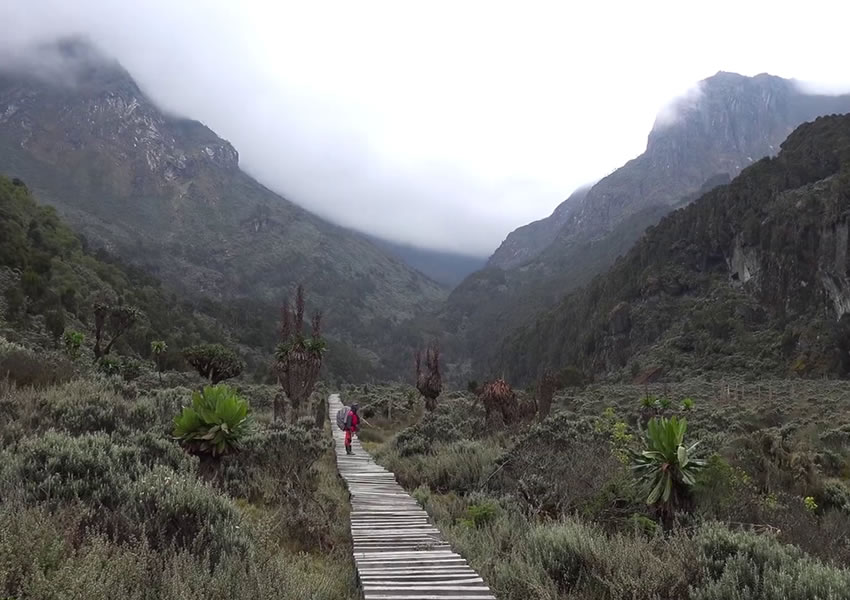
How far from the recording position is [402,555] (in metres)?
5.96

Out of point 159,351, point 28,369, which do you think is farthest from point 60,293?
point 28,369

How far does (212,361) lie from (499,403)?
1250 centimetres

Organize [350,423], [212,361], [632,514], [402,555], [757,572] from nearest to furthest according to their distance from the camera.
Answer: [757,572] → [402,555] → [632,514] → [350,423] → [212,361]

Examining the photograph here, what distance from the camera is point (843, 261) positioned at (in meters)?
56.8

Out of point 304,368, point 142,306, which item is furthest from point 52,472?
point 142,306

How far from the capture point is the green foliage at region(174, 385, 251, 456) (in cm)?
803

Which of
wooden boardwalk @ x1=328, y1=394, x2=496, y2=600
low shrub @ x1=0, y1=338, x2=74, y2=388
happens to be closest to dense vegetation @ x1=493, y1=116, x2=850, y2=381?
wooden boardwalk @ x1=328, y1=394, x2=496, y2=600

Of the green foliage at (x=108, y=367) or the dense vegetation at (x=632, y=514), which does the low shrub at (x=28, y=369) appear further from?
the green foliage at (x=108, y=367)

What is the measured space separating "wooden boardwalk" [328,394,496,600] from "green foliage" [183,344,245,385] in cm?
1529

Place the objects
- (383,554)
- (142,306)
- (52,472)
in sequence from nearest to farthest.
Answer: (52,472) → (383,554) → (142,306)

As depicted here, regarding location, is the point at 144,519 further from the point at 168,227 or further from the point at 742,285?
the point at 168,227

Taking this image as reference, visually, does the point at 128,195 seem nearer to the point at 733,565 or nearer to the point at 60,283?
the point at 60,283

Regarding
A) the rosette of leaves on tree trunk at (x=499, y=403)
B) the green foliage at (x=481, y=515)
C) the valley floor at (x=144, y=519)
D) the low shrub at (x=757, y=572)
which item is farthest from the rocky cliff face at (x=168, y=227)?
the low shrub at (x=757, y=572)

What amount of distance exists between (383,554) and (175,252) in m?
168
